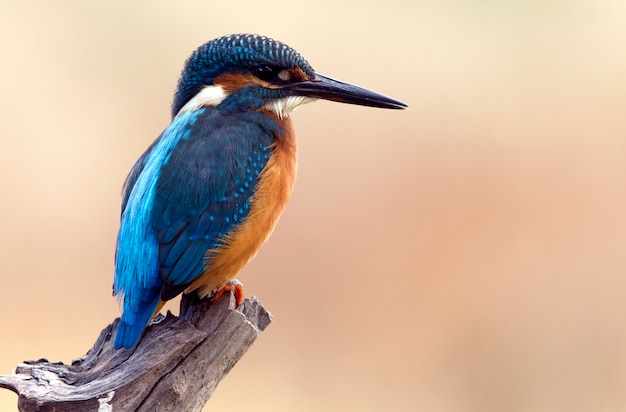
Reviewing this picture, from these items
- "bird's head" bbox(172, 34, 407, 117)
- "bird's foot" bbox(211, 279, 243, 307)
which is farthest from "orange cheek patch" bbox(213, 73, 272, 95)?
"bird's foot" bbox(211, 279, 243, 307)

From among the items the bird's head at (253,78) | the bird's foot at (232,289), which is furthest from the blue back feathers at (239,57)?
the bird's foot at (232,289)

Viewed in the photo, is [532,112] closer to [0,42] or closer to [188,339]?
[0,42]

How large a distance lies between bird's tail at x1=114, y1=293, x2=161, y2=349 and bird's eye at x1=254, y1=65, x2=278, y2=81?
0.80 metres

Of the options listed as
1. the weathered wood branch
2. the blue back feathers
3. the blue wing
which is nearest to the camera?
the weathered wood branch

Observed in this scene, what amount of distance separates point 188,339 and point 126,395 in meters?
0.20

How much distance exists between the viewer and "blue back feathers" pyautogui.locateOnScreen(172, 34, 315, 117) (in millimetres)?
2670

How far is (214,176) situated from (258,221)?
0.19 metres

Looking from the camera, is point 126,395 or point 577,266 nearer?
point 126,395

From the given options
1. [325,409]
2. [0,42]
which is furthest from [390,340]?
[0,42]

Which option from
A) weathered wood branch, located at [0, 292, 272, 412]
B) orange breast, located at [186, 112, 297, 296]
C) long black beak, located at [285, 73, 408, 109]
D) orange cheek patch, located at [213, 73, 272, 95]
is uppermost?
orange cheek patch, located at [213, 73, 272, 95]

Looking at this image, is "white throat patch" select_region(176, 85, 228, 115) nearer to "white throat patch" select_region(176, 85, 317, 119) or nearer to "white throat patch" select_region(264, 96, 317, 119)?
"white throat patch" select_region(176, 85, 317, 119)

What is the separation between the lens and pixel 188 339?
2.17 meters

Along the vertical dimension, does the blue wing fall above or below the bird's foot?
above

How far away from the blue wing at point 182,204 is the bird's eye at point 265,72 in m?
0.15
